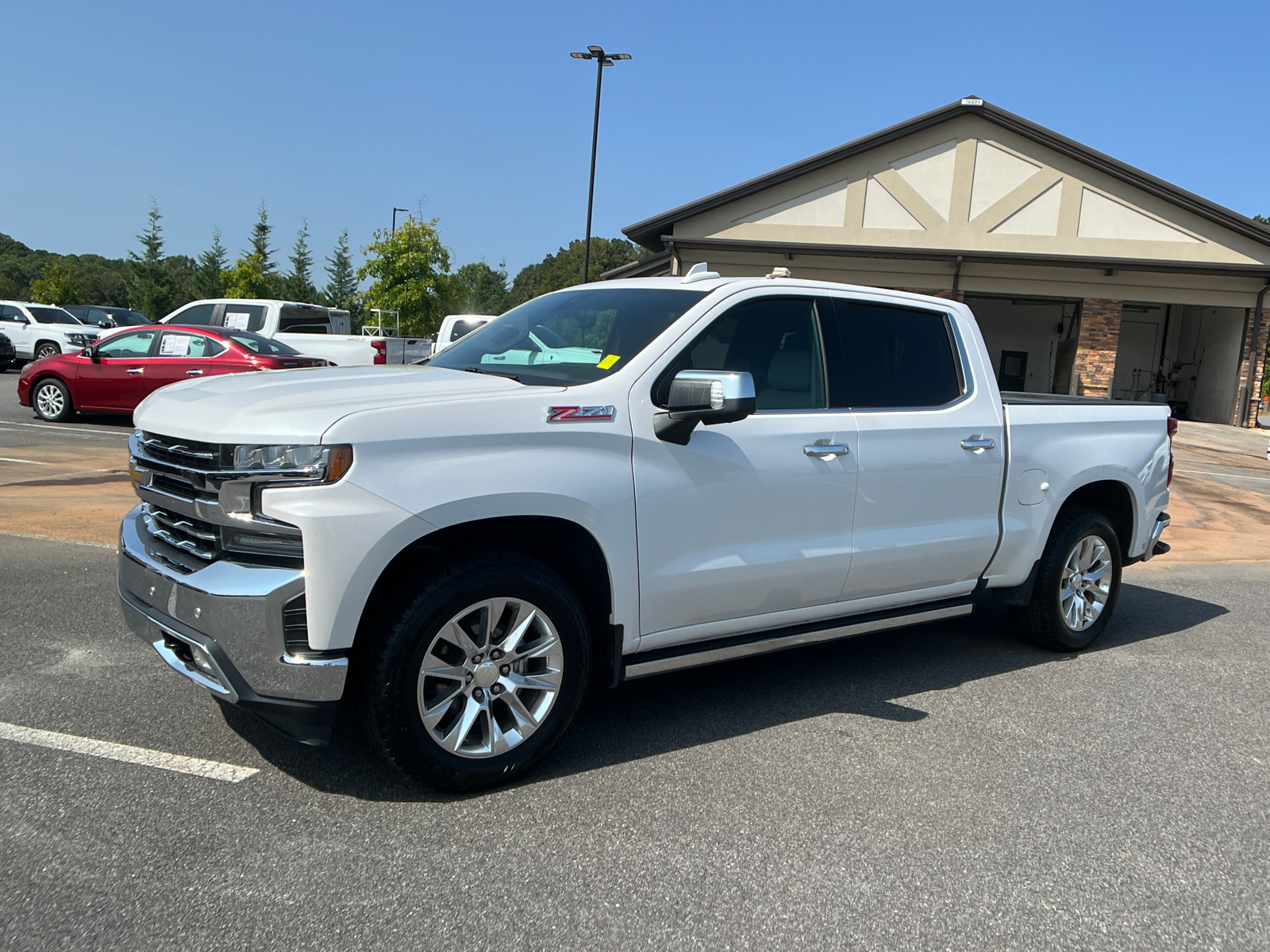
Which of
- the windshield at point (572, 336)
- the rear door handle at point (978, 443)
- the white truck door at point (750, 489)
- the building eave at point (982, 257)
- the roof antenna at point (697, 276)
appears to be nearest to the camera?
the white truck door at point (750, 489)

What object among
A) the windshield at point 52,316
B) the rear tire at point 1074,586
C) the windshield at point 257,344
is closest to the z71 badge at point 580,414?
the rear tire at point 1074,586

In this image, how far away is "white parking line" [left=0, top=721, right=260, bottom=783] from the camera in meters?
3.64

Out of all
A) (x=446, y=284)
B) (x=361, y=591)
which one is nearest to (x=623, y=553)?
(x=361, y=591)

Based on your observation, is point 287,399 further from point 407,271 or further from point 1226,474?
point 407,271

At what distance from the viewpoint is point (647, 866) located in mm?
3135

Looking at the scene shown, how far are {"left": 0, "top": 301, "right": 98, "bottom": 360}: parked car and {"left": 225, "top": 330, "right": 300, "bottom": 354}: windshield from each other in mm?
14720

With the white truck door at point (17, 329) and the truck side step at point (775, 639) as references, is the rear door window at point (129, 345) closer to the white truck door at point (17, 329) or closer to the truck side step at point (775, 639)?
the truck side step at point (775, 639)

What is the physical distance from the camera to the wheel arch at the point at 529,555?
3.42 metres

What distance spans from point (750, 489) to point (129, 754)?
2616mm

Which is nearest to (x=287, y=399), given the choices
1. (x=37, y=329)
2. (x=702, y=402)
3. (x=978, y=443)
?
(x=702, y=402)

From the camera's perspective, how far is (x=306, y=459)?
3215 millimetres

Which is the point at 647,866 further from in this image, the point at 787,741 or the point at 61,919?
the point at 61,919

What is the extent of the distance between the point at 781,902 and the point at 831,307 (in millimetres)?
2755

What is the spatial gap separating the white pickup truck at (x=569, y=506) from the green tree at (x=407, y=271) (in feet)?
113
